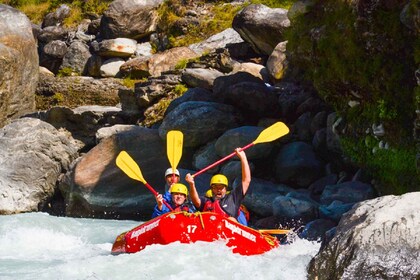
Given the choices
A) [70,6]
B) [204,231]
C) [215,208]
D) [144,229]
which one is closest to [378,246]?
[204,231]

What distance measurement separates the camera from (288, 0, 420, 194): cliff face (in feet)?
25.5

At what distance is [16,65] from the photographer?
1431 cm

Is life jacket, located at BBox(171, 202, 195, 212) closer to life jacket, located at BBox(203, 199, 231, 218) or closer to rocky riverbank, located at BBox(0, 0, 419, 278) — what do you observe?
life jacket, located at BBox(203, 199, 231, 218)

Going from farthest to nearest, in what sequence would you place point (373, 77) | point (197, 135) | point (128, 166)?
point (197, 135) → point (128, 166) → point (373, 77)

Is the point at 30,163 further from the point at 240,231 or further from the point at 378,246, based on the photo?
the point at 378,246

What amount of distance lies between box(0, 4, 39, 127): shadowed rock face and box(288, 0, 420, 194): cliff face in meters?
7.04

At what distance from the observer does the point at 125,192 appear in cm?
1065

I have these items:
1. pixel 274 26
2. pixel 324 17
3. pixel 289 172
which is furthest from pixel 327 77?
pixel 274 26

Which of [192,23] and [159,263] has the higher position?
[159,263]

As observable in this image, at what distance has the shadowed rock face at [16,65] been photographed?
46.1 feet

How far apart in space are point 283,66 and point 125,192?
4655mm

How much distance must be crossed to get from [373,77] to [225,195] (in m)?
2.30

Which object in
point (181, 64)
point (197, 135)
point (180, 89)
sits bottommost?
point (181, 64)

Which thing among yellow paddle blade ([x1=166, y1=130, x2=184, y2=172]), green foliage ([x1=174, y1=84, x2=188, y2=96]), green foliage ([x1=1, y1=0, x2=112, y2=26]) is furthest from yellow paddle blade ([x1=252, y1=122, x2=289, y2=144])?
green foliage ([x1=1, y1=0, x2=112, y2=26])
